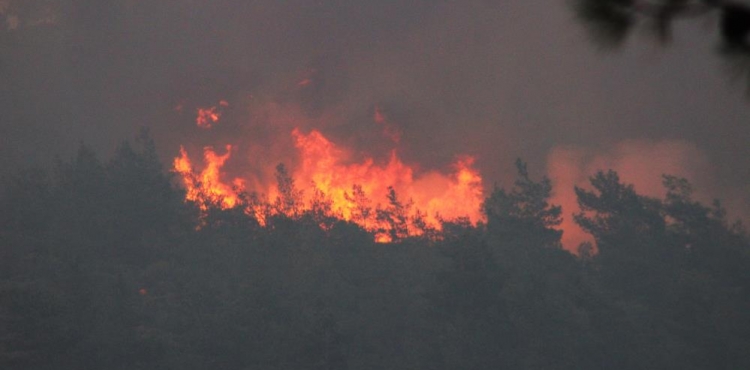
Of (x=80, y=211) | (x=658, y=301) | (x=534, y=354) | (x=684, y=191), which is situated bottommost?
(x=534, y=354)

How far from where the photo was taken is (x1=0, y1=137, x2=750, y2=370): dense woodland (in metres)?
35.2

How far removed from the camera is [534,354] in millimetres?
41125

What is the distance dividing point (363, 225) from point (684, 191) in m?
25.6

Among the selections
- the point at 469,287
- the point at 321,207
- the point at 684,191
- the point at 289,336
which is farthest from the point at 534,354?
the point at 321,207

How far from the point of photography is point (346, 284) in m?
45.2

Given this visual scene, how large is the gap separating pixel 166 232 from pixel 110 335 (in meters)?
14.6

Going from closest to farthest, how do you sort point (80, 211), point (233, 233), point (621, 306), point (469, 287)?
1. point (469, 287)
2. point (621, 306)
3. point (80, 211)
4. point (233, 233)

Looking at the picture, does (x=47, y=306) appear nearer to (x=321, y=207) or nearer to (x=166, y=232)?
(x=166, y=232)

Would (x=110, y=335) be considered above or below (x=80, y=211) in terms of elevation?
below

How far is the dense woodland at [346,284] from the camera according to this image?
1384 inches

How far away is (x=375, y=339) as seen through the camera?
138ft

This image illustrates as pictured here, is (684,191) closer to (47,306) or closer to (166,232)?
(166,232)

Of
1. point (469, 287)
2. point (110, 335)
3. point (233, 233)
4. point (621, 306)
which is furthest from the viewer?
point (233, 233)

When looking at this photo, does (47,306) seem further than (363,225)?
No
